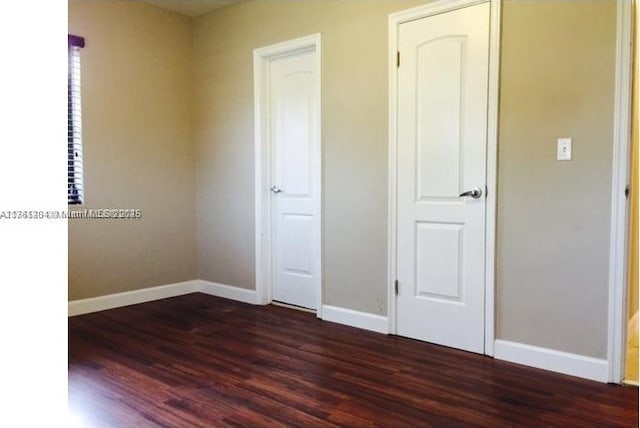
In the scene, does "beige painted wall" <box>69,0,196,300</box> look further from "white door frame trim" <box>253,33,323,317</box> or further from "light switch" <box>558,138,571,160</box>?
"light switch" <box>558,138,571,160</box>

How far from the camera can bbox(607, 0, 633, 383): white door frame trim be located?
2.33 m

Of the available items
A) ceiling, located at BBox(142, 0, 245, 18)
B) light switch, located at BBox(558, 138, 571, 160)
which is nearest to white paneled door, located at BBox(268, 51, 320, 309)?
ceiling, located at BBox(142, 0, 245, 18)

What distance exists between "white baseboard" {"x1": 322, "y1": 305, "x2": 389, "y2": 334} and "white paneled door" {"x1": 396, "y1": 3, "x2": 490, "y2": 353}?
13 cm

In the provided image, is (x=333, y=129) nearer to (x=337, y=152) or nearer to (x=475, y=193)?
(x=337, y=152)

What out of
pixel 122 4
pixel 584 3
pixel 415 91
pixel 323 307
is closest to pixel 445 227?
pixel 415 91

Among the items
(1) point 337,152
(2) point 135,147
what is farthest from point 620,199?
(2) point 135,147

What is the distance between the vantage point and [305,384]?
95.4 inches

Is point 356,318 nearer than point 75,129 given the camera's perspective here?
Yes

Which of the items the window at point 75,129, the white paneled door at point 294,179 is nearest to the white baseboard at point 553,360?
the white paneled door at point 294,179

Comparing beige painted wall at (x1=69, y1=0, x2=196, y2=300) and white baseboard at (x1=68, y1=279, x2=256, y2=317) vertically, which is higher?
beige painted wall at (x1=69, y1=0, x2=196, y2=300)

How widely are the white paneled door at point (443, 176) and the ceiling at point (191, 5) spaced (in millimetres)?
1753

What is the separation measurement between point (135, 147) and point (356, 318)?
7.49 feet

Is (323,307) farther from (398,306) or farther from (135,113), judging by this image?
(135,113)
